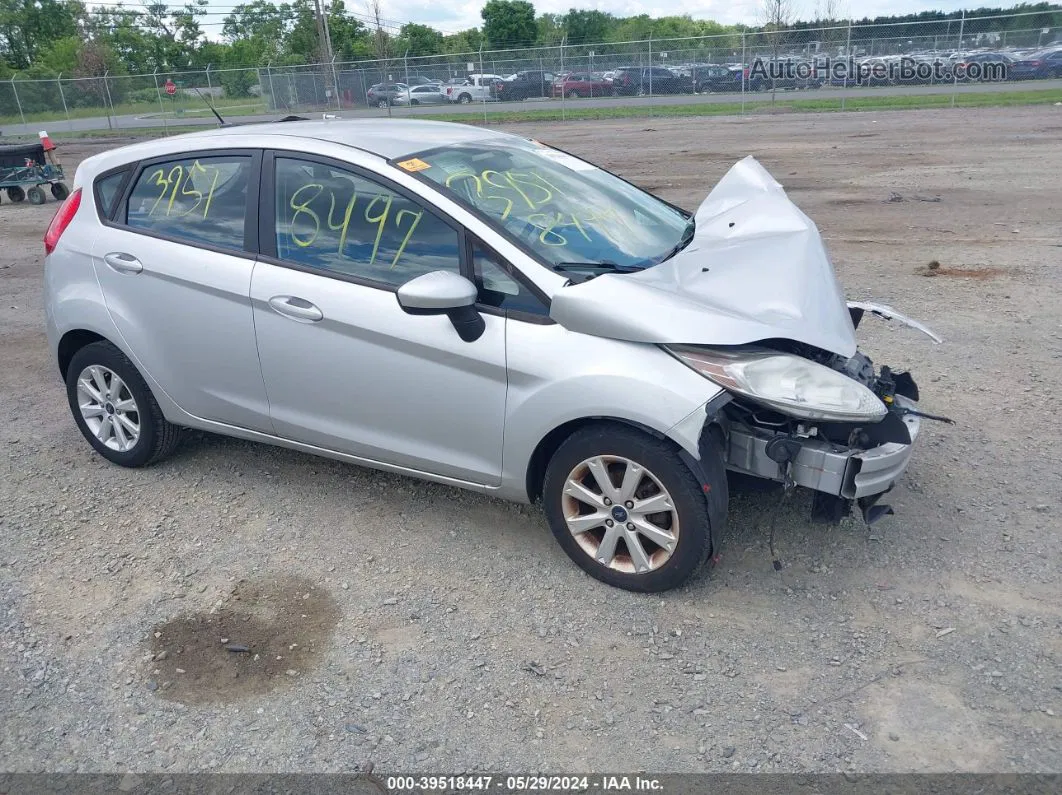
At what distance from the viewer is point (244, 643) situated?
3.41 meters

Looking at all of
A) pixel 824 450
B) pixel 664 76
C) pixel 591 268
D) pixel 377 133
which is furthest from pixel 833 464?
pixel 664 76

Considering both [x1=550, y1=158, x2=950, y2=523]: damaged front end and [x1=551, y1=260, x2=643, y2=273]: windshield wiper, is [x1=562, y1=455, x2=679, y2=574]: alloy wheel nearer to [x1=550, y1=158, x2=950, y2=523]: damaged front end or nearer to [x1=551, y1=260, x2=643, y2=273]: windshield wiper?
[x1=550, y1=158, x2=950, y2=523]: damaged front end

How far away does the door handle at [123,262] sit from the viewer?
4383 mm

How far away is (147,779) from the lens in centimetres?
278

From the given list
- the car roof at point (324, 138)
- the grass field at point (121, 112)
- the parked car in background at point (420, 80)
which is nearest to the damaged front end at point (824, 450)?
the car roof at point (324, 138)

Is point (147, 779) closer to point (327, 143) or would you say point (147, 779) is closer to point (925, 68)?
point (327, 143)

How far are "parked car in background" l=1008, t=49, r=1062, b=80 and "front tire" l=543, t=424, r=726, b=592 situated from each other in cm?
3113

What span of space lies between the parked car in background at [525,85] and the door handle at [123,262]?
3018cm

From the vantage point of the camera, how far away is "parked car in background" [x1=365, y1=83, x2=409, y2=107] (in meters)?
33.1

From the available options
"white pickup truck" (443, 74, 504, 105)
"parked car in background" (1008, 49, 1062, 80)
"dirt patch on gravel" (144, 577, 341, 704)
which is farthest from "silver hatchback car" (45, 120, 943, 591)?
"white pickup truck" (443, 74, 504, 105)

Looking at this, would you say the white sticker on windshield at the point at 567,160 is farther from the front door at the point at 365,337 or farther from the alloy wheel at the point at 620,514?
the alloy wheel at the point at 620,514

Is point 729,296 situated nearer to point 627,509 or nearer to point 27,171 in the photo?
point 627,509

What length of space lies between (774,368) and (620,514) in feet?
2.68

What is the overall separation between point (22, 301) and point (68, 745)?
6.90m
